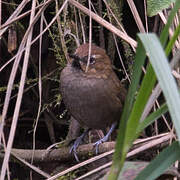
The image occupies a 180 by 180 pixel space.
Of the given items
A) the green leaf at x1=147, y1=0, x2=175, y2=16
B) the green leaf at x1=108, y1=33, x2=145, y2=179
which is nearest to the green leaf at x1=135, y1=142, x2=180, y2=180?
the green leaf at x1=108, y1=33, x2=145, y2=179

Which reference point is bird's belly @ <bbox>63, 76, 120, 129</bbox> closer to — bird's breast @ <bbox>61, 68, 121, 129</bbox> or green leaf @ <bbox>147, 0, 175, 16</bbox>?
bird's breast @ <bbox>61, 68, 121, 129</bbox>

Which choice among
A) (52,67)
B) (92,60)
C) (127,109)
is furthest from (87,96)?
(127,109)

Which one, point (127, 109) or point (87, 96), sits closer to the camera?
point (127, 109)

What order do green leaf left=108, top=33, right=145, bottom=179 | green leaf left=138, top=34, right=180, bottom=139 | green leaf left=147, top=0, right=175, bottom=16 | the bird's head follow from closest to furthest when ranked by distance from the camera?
green leaf left=138, top=34, right=180, bottom=139
green leaf left=108, top=33, right=145, bottom=179
green leaf left=147, top=0, right=175, bottom=16
the bird's head

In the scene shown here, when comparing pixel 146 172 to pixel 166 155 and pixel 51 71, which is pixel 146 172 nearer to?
pixel 166 155

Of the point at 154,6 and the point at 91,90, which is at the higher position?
the point at 154,6

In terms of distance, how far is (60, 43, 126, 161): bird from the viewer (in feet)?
7.10

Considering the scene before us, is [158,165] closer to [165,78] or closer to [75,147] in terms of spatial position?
[165,78]

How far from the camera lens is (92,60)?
2.25 meters

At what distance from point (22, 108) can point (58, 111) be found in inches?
8.3

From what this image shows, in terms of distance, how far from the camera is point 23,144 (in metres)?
2.76

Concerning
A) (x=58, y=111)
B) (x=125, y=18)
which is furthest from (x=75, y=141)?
(x=125, y=18)

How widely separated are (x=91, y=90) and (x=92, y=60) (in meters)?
0.17

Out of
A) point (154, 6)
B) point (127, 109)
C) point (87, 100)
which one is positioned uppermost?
point (154, 6)
